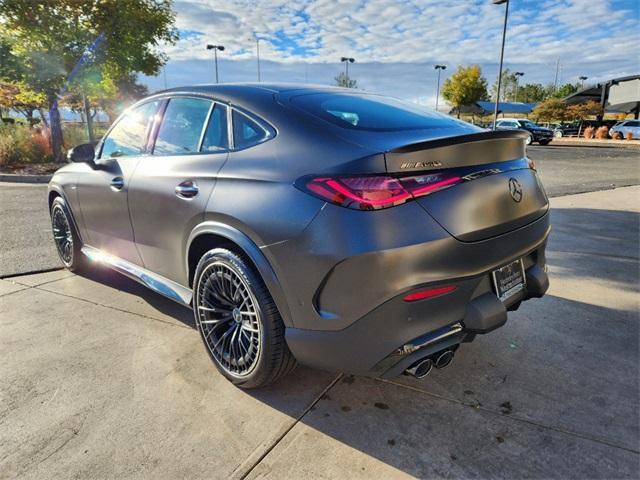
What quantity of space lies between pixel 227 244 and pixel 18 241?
4.61m

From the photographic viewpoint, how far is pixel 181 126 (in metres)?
3.04

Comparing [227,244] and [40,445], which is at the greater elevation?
[227,244]

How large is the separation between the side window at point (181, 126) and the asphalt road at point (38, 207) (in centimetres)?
264

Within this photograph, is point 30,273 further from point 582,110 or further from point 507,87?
point 507,87

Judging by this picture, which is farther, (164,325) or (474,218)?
(164,325)

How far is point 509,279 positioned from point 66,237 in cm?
412

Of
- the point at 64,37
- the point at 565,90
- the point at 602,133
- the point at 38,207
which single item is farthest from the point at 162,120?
the point at 565,90

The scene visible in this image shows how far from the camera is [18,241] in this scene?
5781mm

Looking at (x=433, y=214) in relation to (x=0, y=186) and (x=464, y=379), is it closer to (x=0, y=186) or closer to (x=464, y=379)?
(x=464, y=379)

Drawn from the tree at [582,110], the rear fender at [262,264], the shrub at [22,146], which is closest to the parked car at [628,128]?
the tree at [582,110]

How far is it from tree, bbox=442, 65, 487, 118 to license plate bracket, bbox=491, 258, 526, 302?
210 ft

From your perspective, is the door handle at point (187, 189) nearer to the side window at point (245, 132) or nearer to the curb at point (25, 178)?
the side window at point (245, 132)

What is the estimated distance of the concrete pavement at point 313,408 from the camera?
81.0 inches

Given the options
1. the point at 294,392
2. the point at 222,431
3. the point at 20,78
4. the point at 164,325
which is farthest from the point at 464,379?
the point at 20,78
